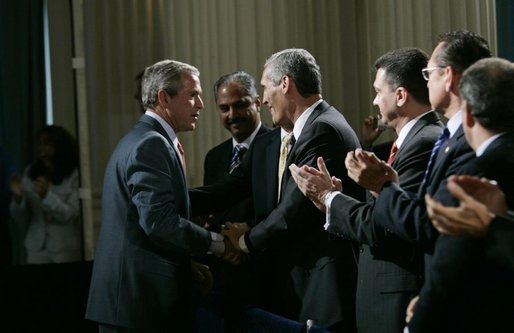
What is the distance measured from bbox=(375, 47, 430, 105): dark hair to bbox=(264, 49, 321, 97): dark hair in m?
0.59

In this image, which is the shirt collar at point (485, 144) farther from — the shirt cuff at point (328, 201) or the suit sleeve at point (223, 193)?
the suit sleeve at point (223, 193)

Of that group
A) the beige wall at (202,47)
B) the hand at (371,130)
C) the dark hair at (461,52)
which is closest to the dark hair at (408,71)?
the dark hair at (461,52)

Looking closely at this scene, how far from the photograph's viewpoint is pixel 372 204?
3811mm

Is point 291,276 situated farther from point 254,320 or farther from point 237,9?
point 237,9

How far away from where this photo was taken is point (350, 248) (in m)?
4.61

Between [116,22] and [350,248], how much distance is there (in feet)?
10.4

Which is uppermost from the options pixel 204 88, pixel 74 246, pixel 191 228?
pixel 204 88

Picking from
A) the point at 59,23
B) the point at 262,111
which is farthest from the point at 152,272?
the point at 59,23

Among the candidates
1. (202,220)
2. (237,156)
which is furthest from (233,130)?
(202,220)

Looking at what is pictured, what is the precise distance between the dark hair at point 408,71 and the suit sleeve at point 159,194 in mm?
993

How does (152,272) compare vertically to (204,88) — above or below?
below

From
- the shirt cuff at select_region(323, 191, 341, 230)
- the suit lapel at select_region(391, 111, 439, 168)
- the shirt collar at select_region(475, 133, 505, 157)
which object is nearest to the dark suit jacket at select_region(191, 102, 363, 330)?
the shirt cuff at select_region(323, 191, 341, 230)

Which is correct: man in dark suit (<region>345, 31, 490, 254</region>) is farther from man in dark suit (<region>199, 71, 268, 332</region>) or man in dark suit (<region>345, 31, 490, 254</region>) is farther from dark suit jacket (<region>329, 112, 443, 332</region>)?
man in dark suit (<region>199, 71, 268, 332</region>)

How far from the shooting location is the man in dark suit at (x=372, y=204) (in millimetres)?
3889
